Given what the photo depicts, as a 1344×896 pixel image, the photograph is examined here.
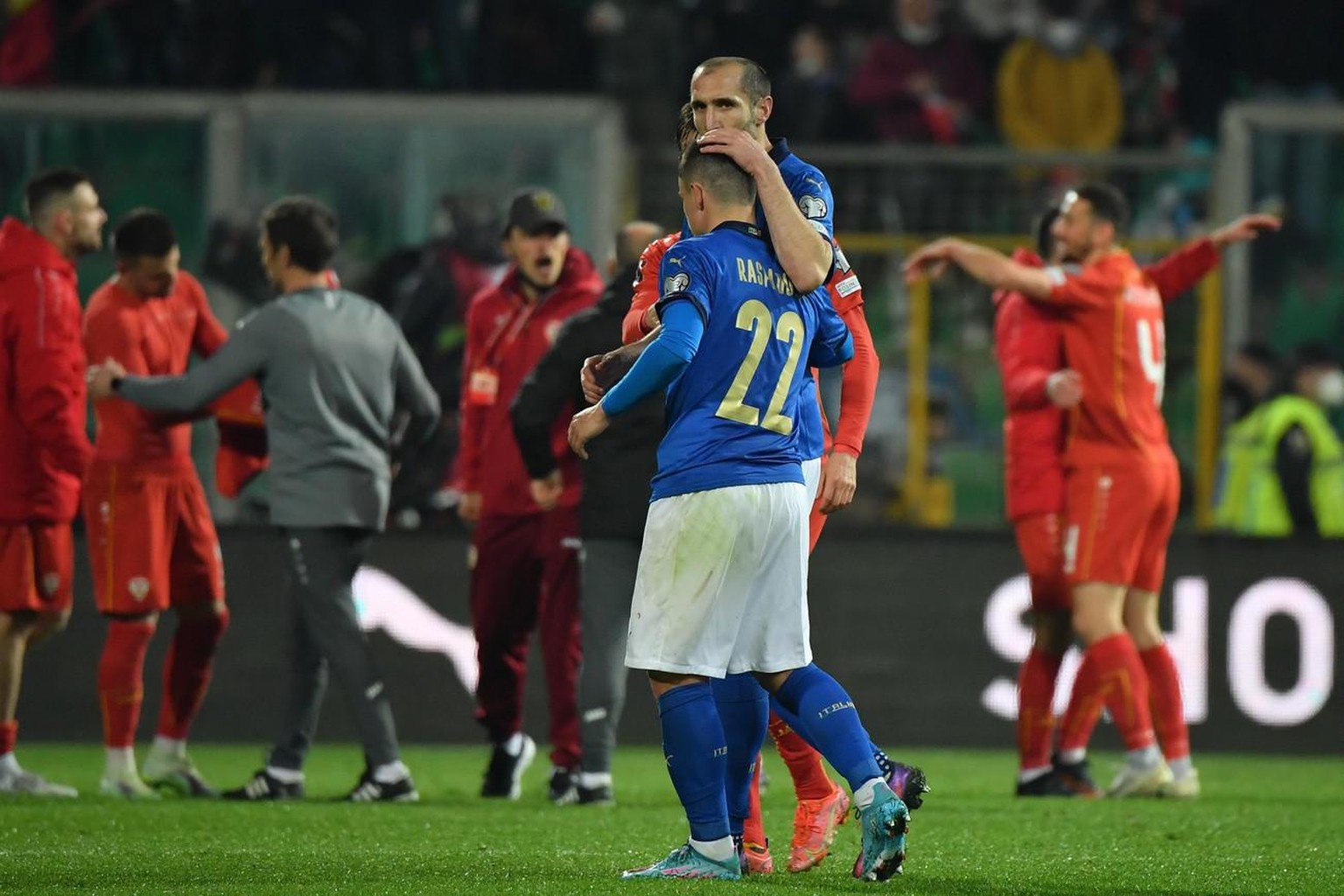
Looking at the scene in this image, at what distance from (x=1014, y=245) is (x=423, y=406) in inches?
216

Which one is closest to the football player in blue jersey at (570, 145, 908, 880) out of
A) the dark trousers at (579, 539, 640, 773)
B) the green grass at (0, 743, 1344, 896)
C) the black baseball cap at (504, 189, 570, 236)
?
the green grass at (0, 743, 1344, 896)

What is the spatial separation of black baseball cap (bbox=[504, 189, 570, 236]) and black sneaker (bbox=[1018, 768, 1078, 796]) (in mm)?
2807

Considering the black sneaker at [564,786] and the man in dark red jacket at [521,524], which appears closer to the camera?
the black sneaker at [564,786]

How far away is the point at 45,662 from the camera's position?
423 inches

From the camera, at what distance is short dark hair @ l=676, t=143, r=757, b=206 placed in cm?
548

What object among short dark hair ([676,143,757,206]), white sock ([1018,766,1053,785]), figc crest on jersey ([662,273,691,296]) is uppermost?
short dark hair ([676,143,757,206])

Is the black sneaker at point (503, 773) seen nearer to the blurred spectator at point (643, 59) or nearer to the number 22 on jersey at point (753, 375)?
the number 22 on jersey at point (753, 375)

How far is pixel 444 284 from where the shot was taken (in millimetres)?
12445

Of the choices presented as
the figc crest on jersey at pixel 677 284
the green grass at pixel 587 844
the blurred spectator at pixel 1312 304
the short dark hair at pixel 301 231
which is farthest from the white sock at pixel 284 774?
the blurred spectator at pixel 1312 304

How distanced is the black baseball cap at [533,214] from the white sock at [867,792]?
369 cm

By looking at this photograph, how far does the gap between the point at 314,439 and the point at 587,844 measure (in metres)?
2.08

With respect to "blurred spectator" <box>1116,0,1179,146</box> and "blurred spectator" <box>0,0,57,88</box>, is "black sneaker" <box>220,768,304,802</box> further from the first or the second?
"blurred spectator" <box>1116,0,1179,146</box>

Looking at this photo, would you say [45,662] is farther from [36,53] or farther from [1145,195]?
[1145,195]

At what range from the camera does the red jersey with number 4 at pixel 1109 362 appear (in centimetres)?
852
